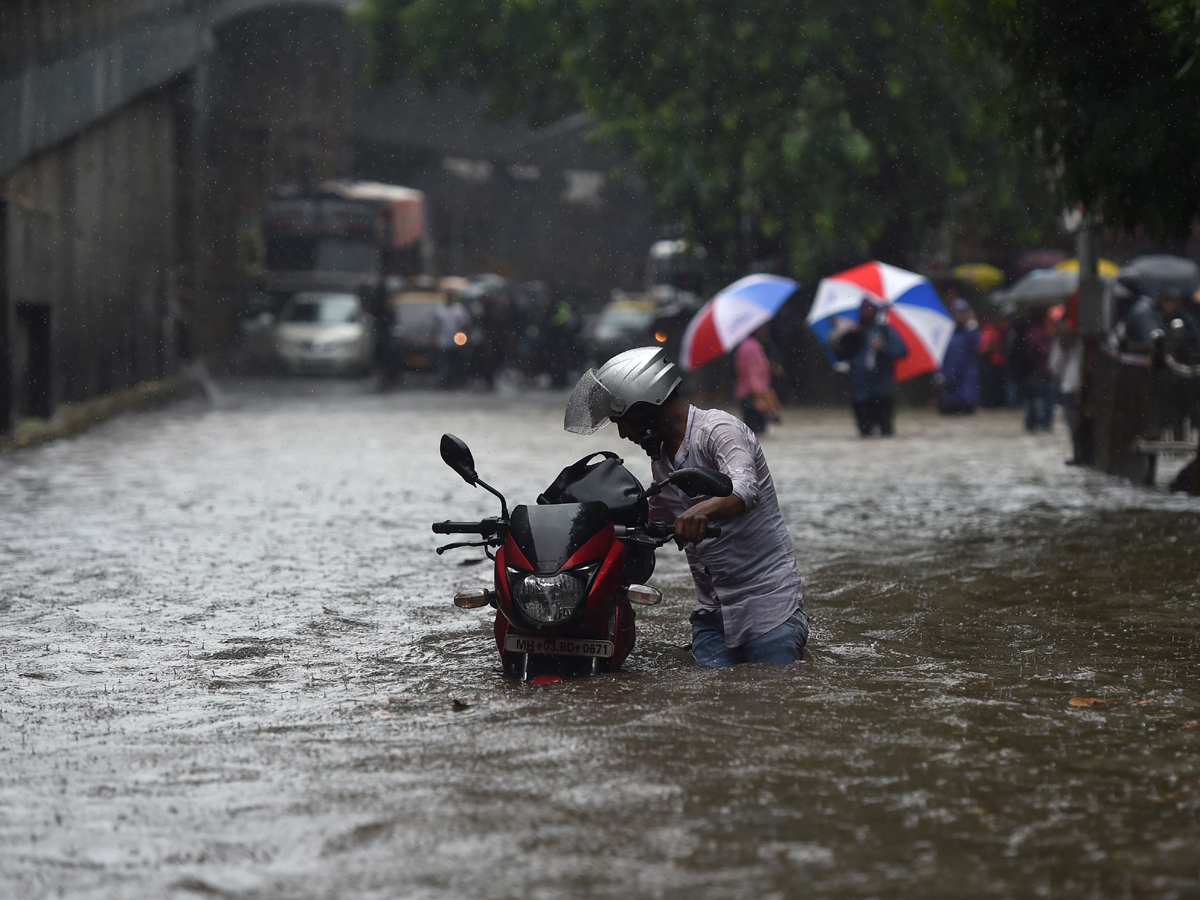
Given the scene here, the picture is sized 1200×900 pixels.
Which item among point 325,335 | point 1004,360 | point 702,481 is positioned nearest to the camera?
point 702,481

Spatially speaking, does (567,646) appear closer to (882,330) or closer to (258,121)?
(882,330)

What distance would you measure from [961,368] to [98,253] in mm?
13068

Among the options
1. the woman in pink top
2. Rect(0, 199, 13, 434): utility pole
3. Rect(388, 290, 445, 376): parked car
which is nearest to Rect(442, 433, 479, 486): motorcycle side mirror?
Rect(0, 199, 13, 434): utility pole

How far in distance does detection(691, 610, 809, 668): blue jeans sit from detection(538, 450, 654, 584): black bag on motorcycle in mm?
374

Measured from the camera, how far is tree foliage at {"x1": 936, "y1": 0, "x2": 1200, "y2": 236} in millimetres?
11555

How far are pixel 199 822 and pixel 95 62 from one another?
23.6 metres

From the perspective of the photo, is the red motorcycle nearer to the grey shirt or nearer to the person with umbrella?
the grey shirt

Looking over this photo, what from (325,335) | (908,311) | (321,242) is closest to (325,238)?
(321,242)

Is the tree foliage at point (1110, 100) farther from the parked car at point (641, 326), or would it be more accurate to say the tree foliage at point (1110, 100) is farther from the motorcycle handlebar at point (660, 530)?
the parked car at point (641, 326)

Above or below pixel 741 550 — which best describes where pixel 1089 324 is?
above

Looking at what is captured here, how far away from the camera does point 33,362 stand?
74.4ft

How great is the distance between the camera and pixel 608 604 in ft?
19.9

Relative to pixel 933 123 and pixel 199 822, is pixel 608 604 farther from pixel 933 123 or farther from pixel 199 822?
pixel 933 123

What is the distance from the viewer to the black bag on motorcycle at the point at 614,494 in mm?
6141
